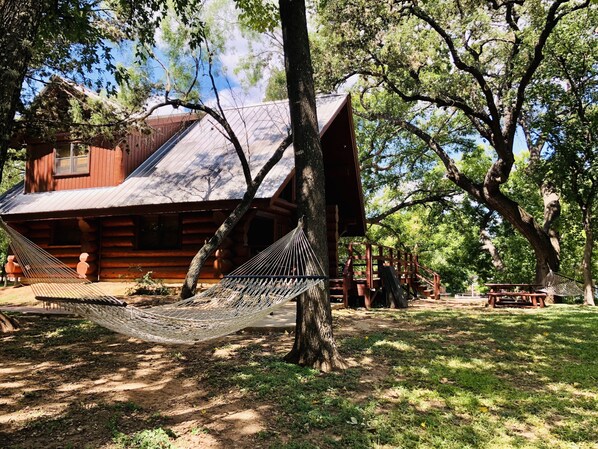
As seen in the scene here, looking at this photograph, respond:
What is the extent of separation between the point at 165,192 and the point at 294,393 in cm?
713

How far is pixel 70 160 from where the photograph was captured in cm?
1159

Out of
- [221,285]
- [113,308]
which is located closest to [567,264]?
[221,285]

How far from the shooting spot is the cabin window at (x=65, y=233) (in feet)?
38.3

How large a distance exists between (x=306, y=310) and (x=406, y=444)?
6.10ft

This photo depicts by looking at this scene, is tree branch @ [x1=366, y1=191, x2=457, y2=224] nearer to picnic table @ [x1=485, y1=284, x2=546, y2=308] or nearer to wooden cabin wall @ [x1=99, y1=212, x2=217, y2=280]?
picnic table @ [x1=485, y1=284, x2=546, y2=308]

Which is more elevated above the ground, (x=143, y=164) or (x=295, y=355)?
(x=143, y=164)

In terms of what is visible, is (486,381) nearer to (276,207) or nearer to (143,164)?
(276,207)

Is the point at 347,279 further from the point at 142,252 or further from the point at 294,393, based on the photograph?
the point at 294,393

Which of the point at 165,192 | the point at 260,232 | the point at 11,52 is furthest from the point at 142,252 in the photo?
the point at 11,52

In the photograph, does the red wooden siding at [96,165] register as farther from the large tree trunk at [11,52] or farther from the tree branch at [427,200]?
the tree branch at [427,200]

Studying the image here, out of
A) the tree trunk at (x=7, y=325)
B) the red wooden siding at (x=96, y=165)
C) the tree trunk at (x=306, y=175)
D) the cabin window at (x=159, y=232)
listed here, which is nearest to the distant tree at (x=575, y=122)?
the tree trunk at (x=306, y=175)

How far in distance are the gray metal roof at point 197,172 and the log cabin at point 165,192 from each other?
3 centimetres

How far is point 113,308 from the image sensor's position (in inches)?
134

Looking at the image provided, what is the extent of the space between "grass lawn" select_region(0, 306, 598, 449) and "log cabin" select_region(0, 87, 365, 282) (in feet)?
12.7
